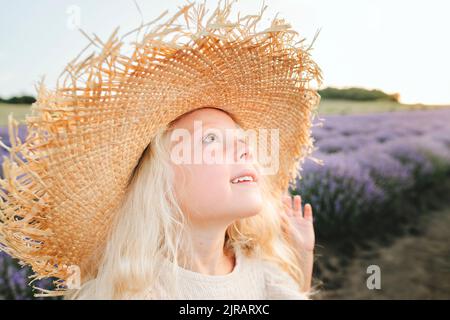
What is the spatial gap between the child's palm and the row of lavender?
1.11 metres

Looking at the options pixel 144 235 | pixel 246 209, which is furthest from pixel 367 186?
pixel 144 235

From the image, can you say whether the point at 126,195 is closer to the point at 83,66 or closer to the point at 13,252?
the point at 13,252

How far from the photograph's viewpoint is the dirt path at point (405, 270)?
2.49 metres

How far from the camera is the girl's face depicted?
4.07 feet

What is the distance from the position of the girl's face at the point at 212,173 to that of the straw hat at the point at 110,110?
7cm

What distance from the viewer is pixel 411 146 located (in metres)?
3.57

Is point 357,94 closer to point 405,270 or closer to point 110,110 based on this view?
point 405,270

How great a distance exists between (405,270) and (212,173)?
193 cm

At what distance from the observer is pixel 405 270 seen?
8.74 ft

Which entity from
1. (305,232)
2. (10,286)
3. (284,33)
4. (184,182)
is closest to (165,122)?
(184,182)

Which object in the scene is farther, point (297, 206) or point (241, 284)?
point (297, 206)

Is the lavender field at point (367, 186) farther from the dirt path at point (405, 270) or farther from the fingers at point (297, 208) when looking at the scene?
the fingers at point (297, 208)

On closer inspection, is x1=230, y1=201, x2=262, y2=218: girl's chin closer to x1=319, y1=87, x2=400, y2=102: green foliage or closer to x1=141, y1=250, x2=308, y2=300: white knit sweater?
x1=141, y1=250, x2=308, y2=300: white knit sweater

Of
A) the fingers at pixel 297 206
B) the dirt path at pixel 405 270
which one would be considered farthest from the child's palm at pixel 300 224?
the dirt path at pixel 405 270
